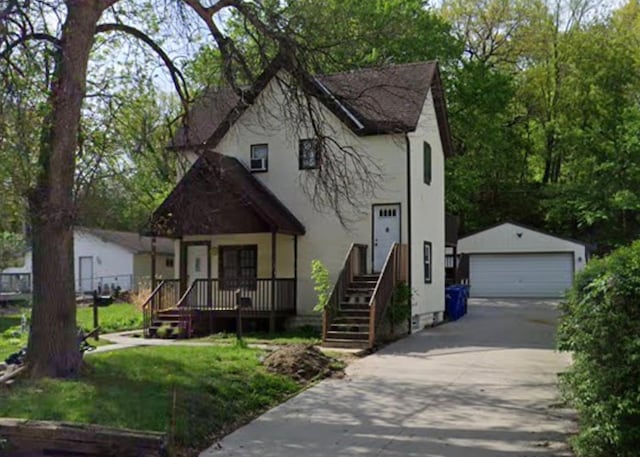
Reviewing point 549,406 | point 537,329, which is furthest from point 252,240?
point 549,406

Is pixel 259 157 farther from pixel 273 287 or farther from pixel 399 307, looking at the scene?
pixel 399 307

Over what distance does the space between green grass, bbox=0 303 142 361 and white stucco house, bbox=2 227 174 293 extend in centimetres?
1060

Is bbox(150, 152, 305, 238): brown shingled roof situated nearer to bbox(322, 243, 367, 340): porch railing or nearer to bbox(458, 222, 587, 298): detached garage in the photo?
bbox(322, 243, 367, 340): porch railing

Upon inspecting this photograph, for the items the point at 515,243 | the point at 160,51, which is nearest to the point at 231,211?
the point at 160,51

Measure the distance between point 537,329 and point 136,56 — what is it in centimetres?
1322

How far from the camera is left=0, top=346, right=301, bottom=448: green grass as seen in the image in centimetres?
789

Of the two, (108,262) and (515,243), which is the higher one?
(515,243)

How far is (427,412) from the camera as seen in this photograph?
A: 8875 mm

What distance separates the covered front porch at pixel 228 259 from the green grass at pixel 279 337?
58 cm

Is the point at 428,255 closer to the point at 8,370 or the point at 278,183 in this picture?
the point at 278,183

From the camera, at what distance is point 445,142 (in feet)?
77.5

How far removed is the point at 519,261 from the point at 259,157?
18.5 meters

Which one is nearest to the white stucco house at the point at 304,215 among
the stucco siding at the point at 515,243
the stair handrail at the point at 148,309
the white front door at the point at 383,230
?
the white front door at the point at 383,230

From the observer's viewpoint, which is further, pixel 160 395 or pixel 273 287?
pixel 273 287
